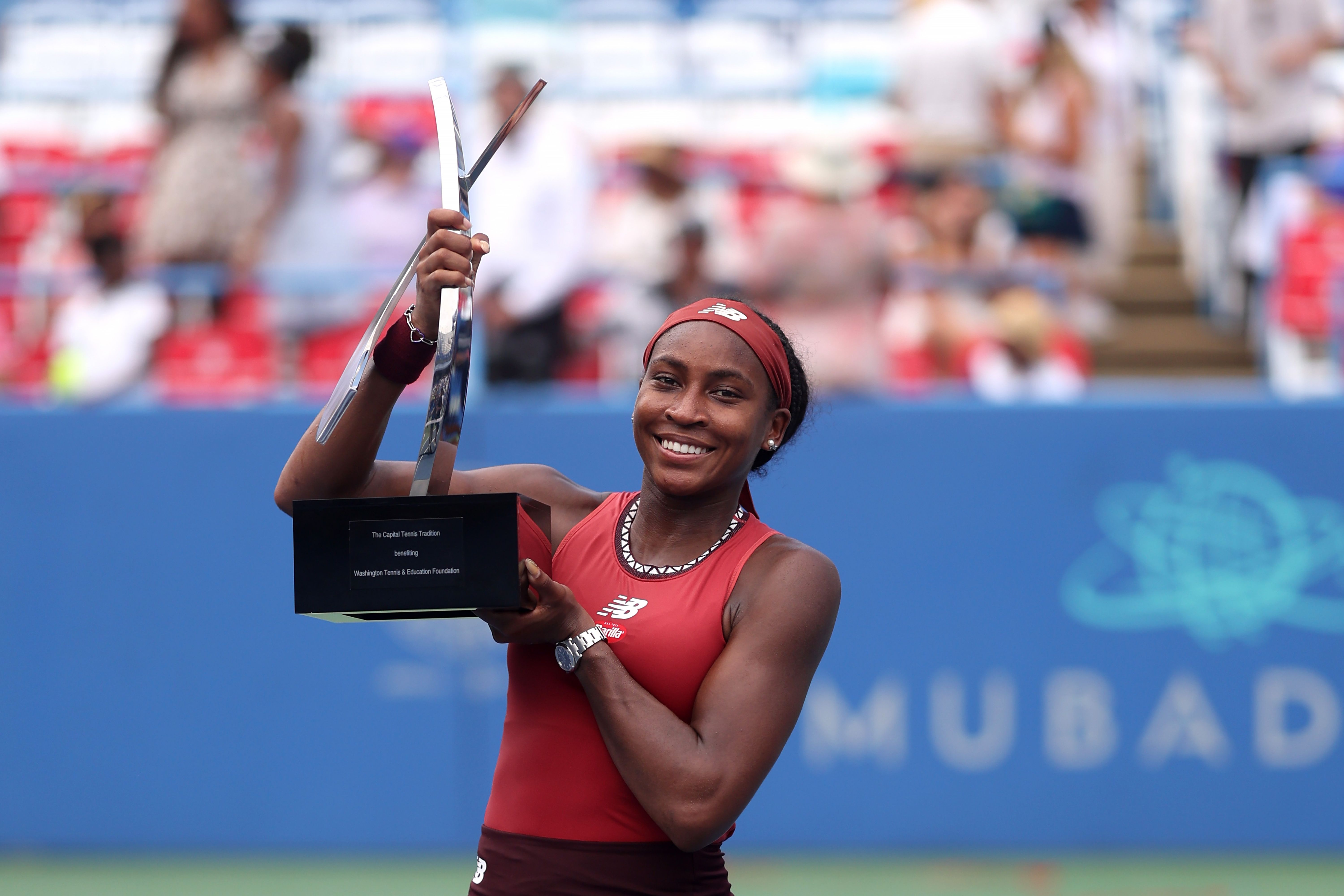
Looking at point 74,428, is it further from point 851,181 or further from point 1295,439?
point 1295,439

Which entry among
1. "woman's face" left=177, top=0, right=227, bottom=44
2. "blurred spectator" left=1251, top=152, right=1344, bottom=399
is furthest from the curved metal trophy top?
"blurred spectator" left=1251, top=152, right=1344, bottom=399

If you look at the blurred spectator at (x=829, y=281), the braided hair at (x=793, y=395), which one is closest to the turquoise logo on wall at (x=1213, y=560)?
the blurred spectator at (x=829, y=281)

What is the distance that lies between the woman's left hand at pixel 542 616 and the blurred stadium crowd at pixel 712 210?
13.4 ft

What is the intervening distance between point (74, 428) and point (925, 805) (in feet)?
11.9

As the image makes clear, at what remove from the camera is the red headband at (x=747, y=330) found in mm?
2316

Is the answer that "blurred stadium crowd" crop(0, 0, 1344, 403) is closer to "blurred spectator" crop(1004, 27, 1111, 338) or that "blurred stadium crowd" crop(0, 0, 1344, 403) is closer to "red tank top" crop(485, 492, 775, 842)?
"blurred spectator" crop(1004, 27, 1111, 338)

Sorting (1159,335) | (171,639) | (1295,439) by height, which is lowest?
(171,639)

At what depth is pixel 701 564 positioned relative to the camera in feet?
7.57

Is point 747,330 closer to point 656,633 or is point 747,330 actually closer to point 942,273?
point 656,633

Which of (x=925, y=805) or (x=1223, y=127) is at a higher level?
(x=1223, y=127)

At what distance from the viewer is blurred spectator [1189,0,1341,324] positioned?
7559 millimetres

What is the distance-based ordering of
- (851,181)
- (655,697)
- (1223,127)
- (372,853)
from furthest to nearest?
(1223,127)
(851,181)
(372,853)
(655,697)

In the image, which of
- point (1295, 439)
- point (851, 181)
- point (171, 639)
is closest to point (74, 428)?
point (171, 639)

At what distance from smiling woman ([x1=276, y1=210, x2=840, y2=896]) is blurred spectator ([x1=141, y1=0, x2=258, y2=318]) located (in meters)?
4.88
